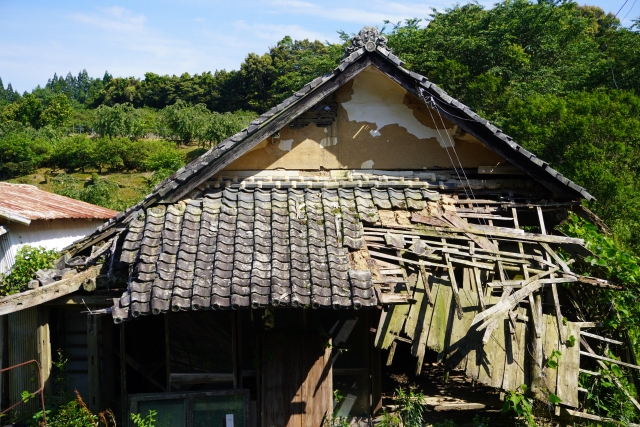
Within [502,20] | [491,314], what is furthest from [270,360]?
[502,20]

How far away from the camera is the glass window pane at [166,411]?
770 cm

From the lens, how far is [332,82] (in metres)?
8.08

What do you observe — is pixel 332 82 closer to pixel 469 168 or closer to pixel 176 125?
pixel 469 168

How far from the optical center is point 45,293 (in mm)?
7359

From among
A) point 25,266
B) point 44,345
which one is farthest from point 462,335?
point 25,266

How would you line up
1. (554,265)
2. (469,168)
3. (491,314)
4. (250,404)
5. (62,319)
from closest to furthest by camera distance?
(491,314)
(554,265)
(250,404)
(469,168)
(62,319)

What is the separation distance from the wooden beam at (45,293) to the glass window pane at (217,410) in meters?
2.39

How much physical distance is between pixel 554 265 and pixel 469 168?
2137 mm

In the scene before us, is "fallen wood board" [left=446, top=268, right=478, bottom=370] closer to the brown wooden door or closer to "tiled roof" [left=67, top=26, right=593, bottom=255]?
the brown wooden door

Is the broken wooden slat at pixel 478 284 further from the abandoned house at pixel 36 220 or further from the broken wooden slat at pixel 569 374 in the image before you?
the abandoned house at pixel 36 220

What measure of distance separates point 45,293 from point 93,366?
1.52 metres

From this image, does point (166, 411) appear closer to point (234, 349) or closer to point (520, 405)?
point (234, 349)

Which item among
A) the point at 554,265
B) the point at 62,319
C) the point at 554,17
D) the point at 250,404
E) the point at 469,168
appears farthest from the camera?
the point at 554,17

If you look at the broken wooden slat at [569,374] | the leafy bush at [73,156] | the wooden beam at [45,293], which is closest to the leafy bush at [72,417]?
the wooden beam at [45,293]
